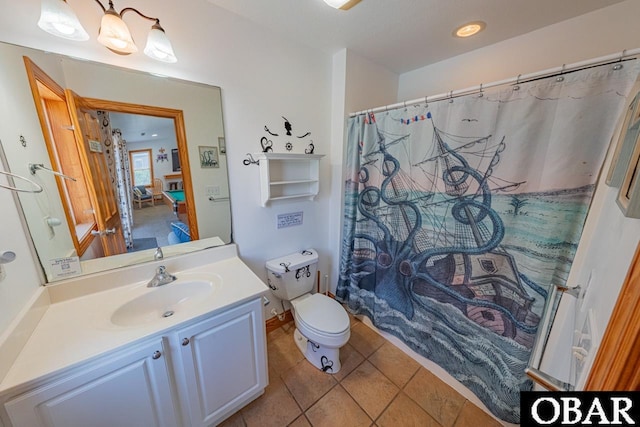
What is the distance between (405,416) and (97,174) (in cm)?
215

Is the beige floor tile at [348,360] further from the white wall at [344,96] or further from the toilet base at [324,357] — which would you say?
the white wall at [344,96]

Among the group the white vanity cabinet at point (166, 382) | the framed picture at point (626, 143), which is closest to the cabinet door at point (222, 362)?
the white vanity cabinet at point (166, 382)

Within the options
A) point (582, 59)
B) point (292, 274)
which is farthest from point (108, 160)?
point (582, 59)

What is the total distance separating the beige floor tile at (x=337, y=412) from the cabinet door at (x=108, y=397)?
0.75 meters

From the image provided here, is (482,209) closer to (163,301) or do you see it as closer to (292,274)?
(292,274)

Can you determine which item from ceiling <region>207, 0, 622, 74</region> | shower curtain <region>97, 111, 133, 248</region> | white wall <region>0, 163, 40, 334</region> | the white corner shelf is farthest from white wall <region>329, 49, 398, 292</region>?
white wall <region>0, 163, 40, 334</region>

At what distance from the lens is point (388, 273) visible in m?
1.75

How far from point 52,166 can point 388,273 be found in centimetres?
201

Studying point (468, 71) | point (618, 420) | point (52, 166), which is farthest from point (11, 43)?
point (468, 71)

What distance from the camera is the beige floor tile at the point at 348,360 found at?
1560 millimetres

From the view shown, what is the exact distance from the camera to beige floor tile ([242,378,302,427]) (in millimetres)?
1275

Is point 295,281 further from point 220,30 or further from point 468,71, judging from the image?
point 468,71

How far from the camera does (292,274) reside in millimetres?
1735

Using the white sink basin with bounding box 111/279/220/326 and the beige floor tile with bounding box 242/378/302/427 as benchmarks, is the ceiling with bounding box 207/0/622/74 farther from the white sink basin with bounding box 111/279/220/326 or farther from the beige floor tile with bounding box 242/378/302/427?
the beige floor tile with bounding box 242/378/302/427
